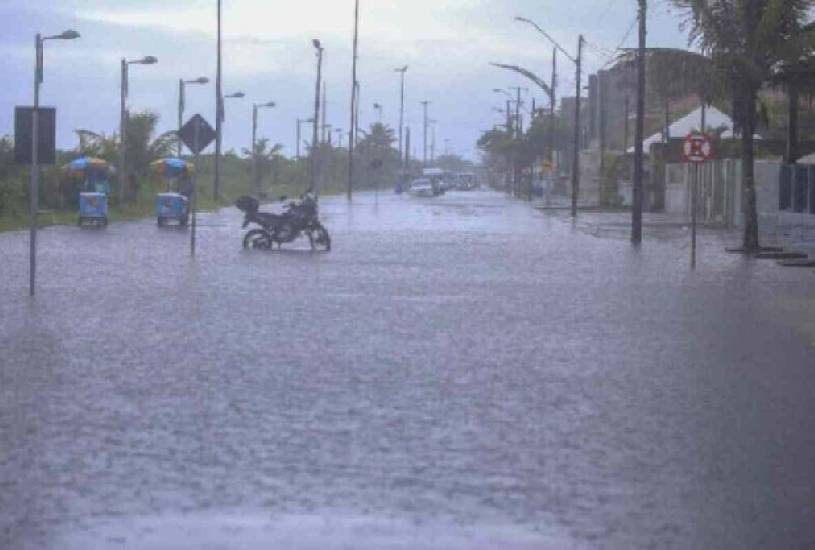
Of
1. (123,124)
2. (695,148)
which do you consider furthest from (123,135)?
(695,148)

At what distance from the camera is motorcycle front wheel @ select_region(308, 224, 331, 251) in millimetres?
37781

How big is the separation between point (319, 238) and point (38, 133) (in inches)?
612

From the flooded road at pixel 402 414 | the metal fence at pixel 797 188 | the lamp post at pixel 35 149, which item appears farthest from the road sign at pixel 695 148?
the lamp post at pixel 35 149

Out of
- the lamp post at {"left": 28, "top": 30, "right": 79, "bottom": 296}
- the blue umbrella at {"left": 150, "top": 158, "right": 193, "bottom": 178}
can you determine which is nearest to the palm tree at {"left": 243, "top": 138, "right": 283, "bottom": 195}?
the blue umbrella at {"left": 150, "top": 158, "right": 193, "bottom": 178}

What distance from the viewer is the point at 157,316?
21.0 m

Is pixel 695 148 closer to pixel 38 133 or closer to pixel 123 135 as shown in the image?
pixel 38 133

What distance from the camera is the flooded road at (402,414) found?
9.24 meters

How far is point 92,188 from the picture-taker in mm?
57469

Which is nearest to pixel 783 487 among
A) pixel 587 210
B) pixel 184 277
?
pixel 184 277

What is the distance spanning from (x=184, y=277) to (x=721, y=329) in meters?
10.4

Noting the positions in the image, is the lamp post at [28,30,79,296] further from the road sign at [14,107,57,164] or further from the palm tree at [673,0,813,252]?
the palm tree at [673,0,813,252]

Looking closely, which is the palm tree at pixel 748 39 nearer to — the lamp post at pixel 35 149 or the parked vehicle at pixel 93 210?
the lamp post at pixel 35 149

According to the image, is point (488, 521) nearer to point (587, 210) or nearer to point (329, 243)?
point (329, 243)

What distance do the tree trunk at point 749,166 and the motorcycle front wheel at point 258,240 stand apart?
10.3 meters
